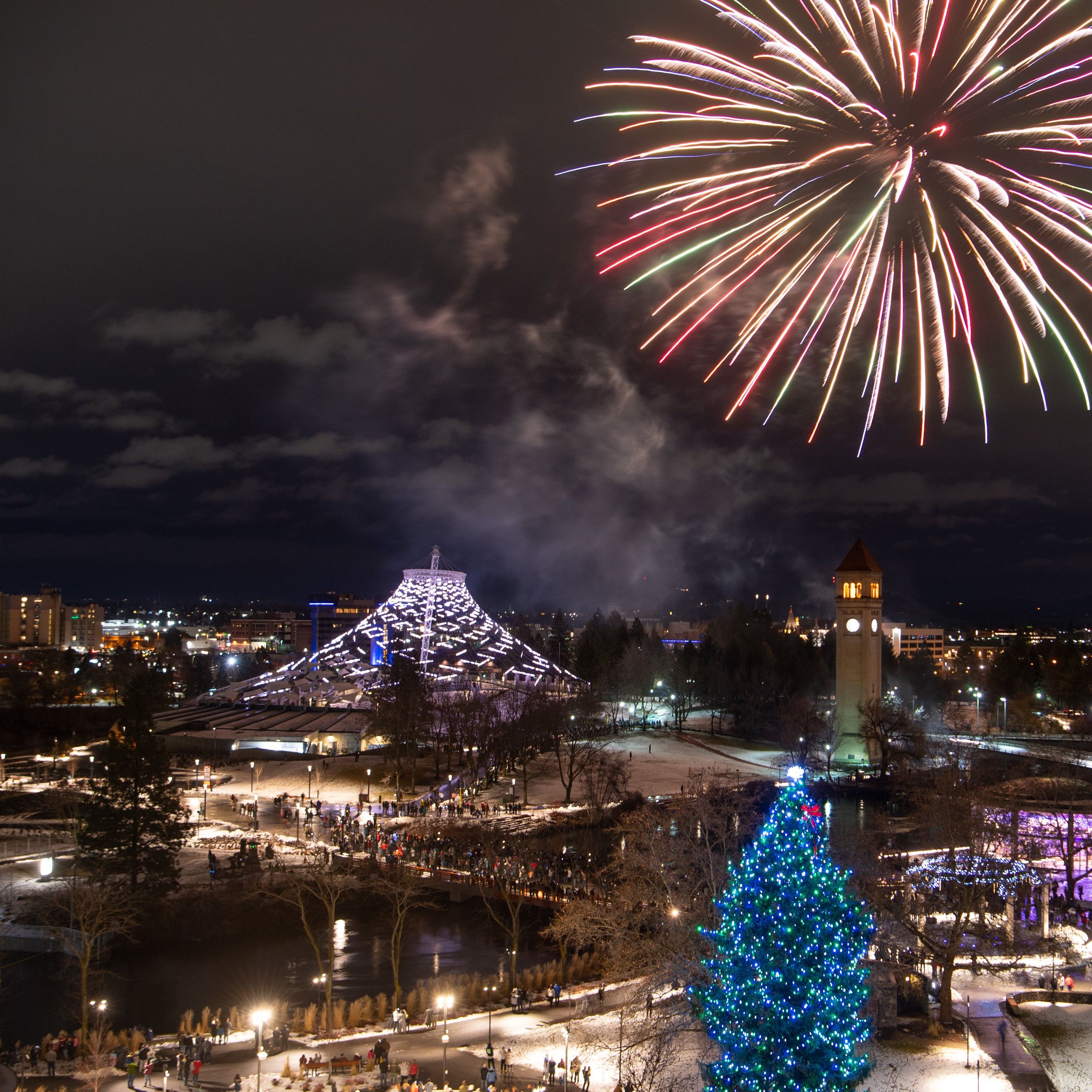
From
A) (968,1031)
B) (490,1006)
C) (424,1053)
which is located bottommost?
(424,1053)

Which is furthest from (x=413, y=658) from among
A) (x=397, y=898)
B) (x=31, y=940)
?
(x=397, y=898)

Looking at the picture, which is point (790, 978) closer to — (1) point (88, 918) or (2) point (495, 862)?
(1) point (88, 918)

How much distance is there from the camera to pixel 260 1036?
1466cm

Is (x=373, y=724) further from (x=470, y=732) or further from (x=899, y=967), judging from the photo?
(x=899, y=967)

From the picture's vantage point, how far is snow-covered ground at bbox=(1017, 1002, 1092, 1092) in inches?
570

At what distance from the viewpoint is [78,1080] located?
14.8 metres

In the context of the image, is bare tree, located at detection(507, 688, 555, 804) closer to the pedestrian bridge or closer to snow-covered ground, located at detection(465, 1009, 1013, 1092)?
the pedestrian bridge

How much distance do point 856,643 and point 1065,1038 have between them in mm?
38073

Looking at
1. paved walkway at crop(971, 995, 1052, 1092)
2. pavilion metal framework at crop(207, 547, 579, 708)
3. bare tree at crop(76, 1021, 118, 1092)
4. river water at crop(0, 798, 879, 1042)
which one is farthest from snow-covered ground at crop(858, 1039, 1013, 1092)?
pavilion metal framework at crop(207, 547, 579, 708)

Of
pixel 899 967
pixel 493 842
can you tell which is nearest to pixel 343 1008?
pixel 899 967

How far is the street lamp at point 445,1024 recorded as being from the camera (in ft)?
49.0

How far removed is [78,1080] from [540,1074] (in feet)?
23.0

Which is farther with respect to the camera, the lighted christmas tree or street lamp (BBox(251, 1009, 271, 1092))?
street lamp (BBox(251, 1009, 271, 1092))

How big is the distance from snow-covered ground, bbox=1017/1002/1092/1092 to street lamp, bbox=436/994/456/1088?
8.92 meters
